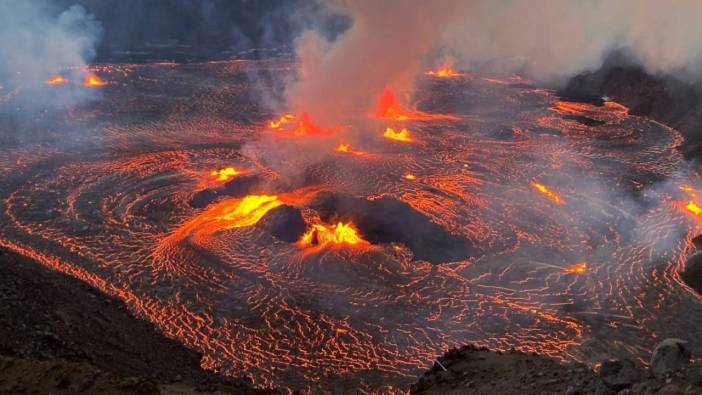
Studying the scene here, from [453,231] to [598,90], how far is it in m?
49.7

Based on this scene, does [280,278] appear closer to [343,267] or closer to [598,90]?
[343,267]

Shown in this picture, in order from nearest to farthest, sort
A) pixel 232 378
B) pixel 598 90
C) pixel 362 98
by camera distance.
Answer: pixel 232 378
pixel 362 98
pixel 598 90

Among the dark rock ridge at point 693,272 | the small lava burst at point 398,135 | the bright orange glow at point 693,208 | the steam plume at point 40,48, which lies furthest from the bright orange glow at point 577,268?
the steam plume at point 40,48

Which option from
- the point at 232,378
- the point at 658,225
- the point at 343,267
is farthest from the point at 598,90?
the point at 232,378

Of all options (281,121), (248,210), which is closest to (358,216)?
(248,210)

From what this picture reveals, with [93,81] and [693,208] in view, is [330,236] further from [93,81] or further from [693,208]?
[93,81]

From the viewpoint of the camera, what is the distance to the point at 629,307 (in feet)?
65.7

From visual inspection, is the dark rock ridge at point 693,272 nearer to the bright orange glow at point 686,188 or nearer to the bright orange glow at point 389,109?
the bright orange glow at point 686,188

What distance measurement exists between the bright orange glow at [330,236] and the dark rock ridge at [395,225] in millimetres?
543

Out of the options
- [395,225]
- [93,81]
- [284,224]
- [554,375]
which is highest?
[93,81]

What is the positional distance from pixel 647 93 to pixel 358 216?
148 ft

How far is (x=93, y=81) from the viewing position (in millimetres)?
57094

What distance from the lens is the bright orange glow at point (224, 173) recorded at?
31.2 m

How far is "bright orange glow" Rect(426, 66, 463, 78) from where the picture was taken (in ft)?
253
